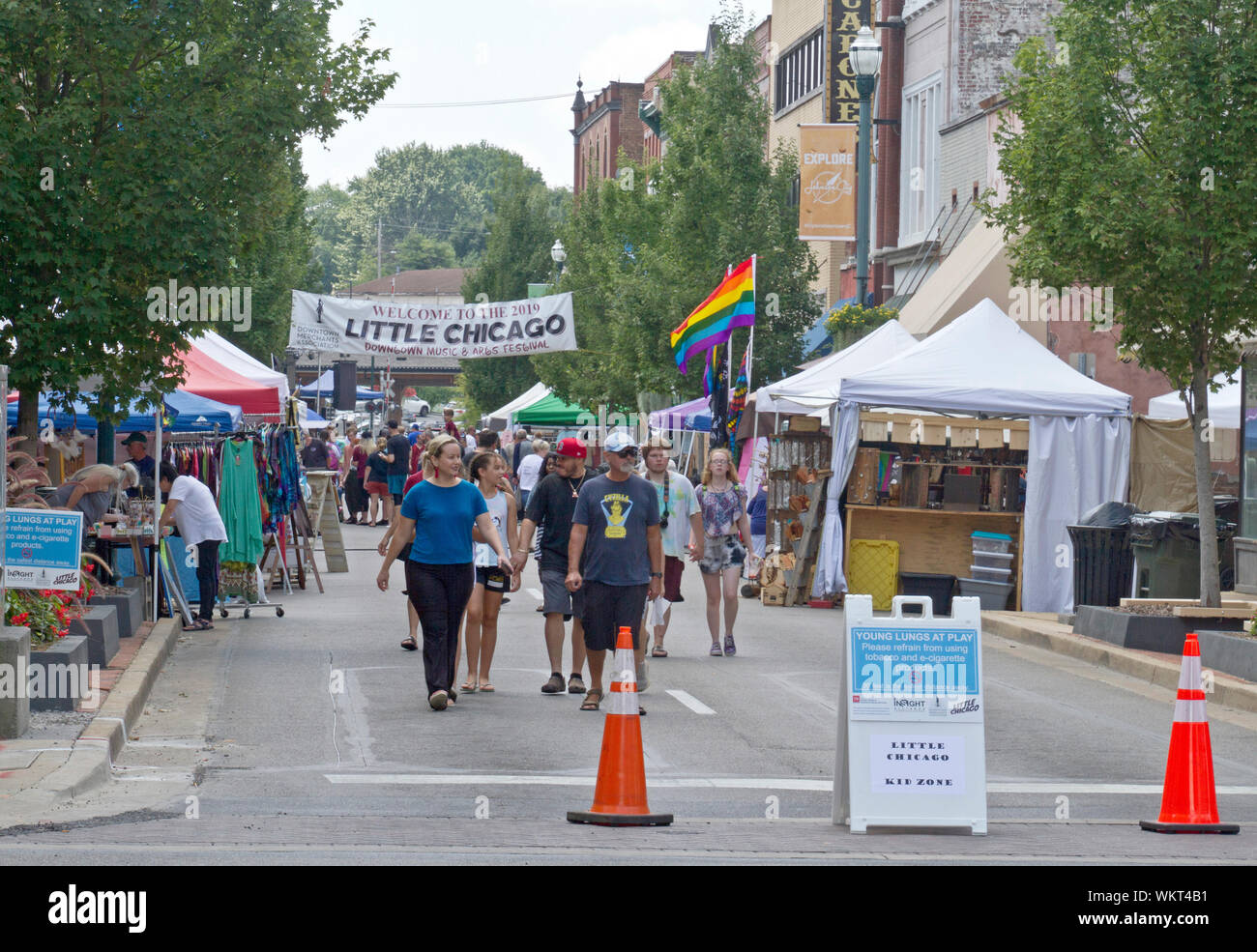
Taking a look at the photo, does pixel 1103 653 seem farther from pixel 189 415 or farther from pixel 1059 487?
pixel 189 415

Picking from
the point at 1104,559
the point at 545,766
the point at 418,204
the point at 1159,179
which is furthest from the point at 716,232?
the point at 418,204

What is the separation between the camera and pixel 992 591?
20.6 meters

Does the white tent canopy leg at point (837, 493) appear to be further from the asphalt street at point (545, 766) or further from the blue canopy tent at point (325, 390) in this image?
the blue canopy tent at point (325, 390)

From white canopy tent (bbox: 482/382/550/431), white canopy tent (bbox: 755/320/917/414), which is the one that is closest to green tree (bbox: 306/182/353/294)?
white canopy tent (bbox: 482/382/550/431)

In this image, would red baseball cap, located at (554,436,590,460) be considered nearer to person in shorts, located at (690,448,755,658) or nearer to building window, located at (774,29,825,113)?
person in shorts, located at (690,448,755,658)

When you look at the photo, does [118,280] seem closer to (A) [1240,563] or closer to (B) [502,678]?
(B) [502,678]

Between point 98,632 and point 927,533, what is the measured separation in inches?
459

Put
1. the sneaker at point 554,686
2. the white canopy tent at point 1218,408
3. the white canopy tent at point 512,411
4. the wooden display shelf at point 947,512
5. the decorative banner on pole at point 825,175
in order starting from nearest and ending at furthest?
the sneaker at point 554,686, the wooden display shelf at point 947,512, the white canopy tent at point 1218,408, the decorative banner on pole at point 825,175, the white canopy tent at point 512,411

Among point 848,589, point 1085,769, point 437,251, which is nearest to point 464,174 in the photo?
point 437,251

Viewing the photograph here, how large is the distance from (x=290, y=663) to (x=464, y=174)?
150m

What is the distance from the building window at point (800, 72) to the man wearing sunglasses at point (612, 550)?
2980 centimetres

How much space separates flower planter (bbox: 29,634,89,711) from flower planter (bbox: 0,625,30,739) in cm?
88

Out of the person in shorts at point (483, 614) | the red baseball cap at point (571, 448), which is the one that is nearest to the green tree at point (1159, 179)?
the red baseball cap at point (571, 448)

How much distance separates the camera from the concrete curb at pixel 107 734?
8.76 m
